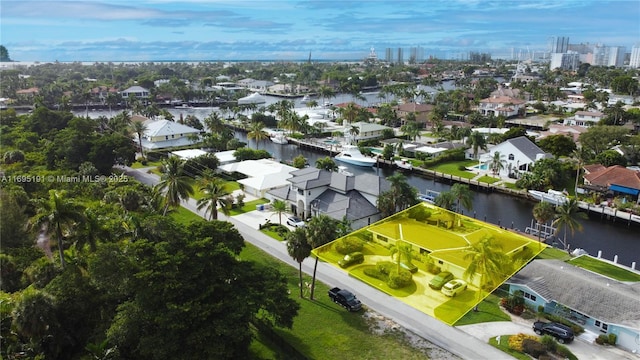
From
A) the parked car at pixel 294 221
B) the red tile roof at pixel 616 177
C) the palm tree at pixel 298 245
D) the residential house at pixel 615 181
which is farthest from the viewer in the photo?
the red tile roof at pixel 616 177

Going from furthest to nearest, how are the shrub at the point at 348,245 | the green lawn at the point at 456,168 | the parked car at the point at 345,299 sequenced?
the green lawn at the point at 456,168, the parked car at the point at 345,299, the shrub at the point at 348,245

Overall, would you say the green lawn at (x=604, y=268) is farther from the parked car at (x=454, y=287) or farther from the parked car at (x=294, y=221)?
the parked car at (x=294, y=221)

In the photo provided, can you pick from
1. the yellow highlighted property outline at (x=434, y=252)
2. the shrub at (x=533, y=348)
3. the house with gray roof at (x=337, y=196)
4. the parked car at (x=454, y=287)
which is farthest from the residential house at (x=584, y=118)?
the parked car at (x=454, y=287)

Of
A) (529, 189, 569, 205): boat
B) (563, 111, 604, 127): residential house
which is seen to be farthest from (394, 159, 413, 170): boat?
(563, 111, 604, 127): residential house

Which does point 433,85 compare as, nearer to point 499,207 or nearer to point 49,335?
point 499,207

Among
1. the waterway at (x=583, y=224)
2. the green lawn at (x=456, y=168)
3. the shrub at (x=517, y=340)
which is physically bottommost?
the waterway at (x=583, y=224)

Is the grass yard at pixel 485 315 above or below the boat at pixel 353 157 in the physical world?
below

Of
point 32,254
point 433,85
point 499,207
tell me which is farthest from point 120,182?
point 433,85
